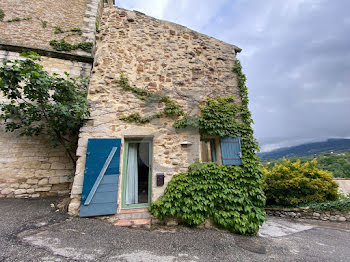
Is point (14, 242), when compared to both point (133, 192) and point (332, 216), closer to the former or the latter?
point (133, 192)

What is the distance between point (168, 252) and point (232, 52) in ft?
18.0

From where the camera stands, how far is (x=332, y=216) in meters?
5.12

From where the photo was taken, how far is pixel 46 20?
6.06 meters

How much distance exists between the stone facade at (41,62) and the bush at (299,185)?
7.29 metres

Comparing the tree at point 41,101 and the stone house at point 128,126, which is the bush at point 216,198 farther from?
the tree at point 41,101

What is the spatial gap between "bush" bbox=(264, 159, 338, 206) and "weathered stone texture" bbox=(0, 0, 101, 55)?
31.3 feet

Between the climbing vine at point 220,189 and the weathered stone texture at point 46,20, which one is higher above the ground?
the weathered stone texture at point 46,20

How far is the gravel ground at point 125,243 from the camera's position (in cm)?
196

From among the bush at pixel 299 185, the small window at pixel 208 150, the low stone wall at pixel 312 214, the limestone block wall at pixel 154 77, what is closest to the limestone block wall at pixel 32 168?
the limestone block wall at pixel 154 77

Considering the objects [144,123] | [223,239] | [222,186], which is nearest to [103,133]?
[144,123]

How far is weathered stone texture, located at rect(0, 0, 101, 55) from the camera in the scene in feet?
18.1

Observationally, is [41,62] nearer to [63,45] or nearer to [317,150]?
[63,45]

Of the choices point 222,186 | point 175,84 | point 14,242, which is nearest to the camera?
point 14,242

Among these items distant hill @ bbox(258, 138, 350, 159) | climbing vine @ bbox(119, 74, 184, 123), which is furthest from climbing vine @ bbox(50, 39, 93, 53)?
distant hill @ bbox(258, 138, 350, 159)
